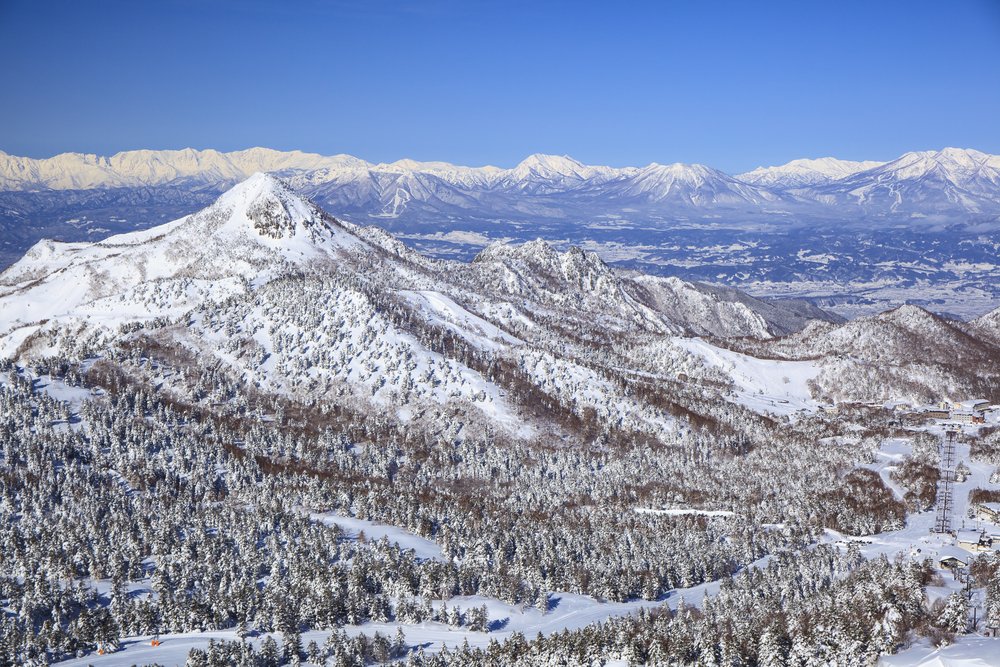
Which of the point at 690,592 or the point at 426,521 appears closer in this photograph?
the point at 690,592

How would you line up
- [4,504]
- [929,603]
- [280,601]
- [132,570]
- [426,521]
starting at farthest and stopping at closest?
1. [426,521]
2. [4,504]
3. [132,570]
4. [280,601]
5. [929,603]

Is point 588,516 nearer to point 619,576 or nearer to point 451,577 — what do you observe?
point 619,576

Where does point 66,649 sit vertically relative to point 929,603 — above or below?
below

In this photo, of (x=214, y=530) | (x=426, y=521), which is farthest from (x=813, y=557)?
(x=214, y=530)

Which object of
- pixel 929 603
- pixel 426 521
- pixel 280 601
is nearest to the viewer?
pixel 929 603

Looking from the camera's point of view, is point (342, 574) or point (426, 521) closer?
point (342, 574)

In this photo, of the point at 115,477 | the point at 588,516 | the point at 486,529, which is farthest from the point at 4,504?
the point at 588,516

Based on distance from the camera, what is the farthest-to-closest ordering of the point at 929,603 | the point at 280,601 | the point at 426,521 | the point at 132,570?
the point at 426,521
the point at 132,570
the point at 280,601
the point at 929,603

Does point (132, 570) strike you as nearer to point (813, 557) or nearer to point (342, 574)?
point (342, 574)

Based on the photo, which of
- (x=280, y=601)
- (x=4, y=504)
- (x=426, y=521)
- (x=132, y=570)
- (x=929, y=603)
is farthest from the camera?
(x=426, y=521)
